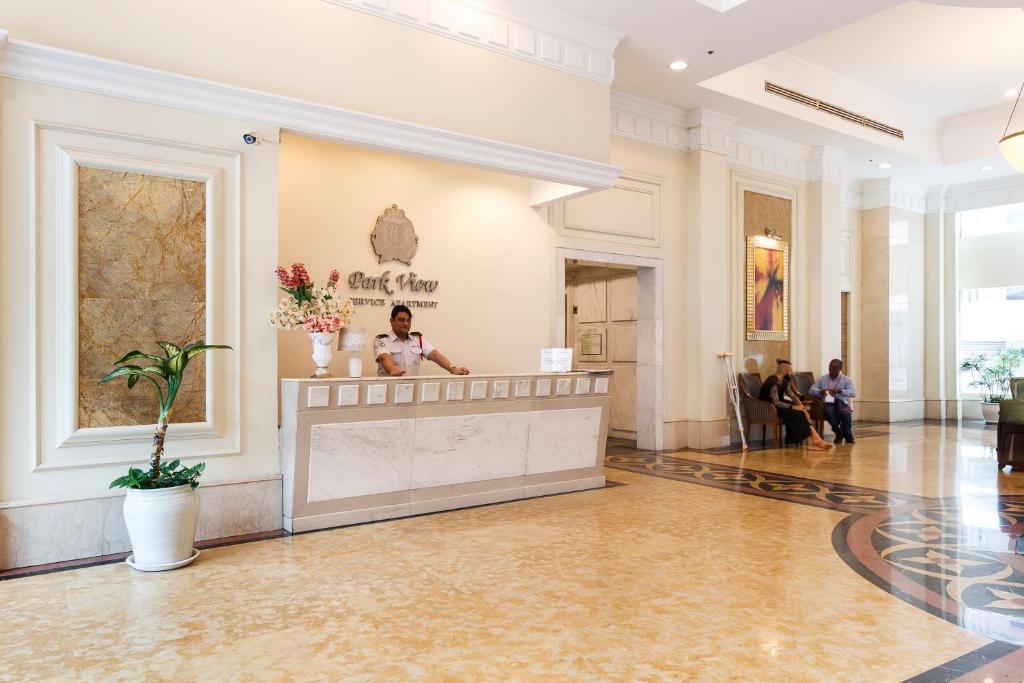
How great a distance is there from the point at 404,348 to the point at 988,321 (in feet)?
38.8

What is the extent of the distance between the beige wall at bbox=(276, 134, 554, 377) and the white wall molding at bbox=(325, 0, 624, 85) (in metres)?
1.38

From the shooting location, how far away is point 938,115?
11.3 meters

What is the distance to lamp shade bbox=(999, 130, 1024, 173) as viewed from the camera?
7.23 m

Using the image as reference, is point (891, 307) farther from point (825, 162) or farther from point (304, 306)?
point (304, 306)

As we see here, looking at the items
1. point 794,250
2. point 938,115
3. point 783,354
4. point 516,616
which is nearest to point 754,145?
point 794,250

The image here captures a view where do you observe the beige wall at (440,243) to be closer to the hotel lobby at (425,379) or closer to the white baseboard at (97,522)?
the hotel lobby at (425,379)

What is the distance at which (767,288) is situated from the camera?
33.2ft

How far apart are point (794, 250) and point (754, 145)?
70.0 inches

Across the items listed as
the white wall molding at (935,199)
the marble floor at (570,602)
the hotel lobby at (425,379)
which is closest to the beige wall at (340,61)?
the hotel lobby at (425,379)

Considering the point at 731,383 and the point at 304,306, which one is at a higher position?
the point at 304,306

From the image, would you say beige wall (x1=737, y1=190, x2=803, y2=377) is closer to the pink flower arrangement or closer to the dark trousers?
the dark trousers

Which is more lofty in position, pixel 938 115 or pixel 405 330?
pixel 938 115

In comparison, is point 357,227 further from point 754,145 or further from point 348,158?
point 754,145

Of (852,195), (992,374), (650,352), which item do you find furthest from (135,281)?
(992,374)
